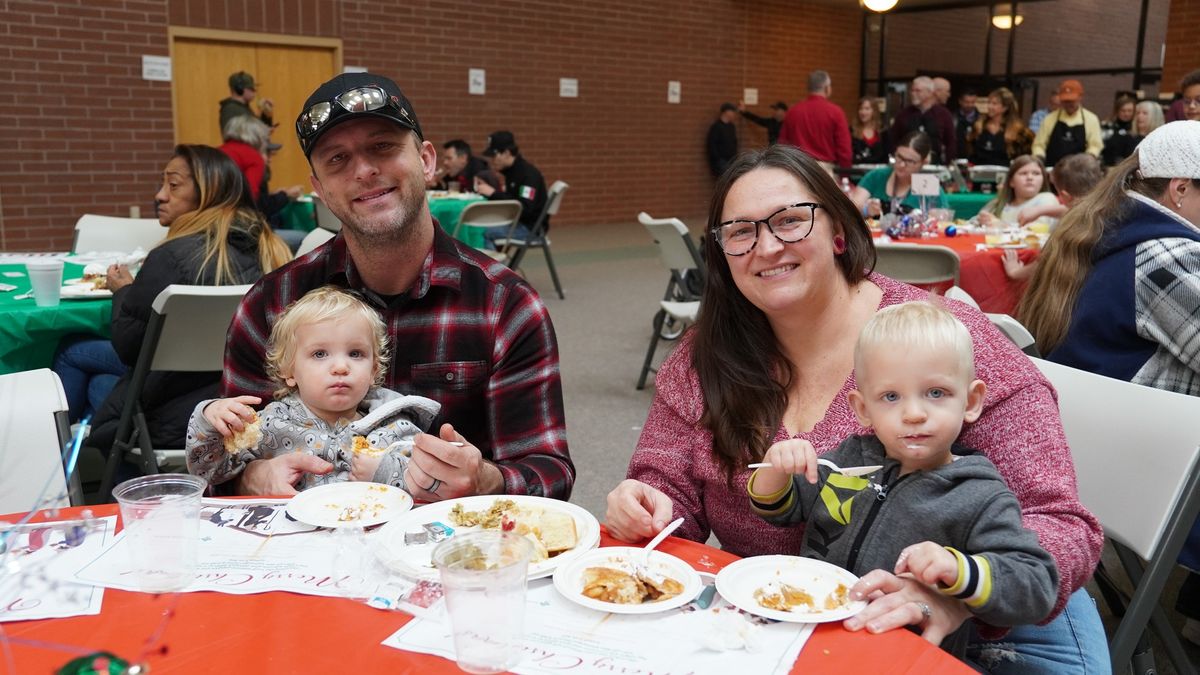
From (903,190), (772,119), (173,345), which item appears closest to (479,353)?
(173,345)

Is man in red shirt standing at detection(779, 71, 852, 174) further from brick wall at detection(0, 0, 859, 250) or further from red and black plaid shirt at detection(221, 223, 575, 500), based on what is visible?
red and black plaid shirt at detection(221, 223, 575, 500)

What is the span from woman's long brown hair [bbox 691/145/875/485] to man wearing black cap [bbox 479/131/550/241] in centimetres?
607

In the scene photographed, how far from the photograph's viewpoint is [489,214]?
6902mm

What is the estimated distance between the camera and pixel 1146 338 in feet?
8.29

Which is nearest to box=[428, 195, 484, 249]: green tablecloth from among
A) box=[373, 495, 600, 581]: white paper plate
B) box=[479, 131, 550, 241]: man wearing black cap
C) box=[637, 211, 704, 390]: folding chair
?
box=[479, 131, 550, 241]: man wearing black cap

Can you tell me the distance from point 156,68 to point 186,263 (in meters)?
6.68

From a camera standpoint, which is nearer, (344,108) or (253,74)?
(344,108)

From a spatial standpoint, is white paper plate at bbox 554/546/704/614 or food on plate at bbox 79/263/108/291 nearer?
white paper plate at bbox 554/546/704/614

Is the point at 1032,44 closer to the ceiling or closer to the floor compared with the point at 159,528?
closer to the ceiling

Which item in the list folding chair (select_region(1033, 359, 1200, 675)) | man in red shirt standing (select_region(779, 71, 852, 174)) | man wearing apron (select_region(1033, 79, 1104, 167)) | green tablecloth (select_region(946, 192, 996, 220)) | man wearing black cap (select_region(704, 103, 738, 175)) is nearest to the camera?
folding chair (select_region(1033, 359, 1200, 675))

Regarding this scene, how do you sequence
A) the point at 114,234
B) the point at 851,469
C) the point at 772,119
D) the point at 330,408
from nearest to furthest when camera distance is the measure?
1. the point at 851,469
2. the point at 330,408
3. the point at 114,234
4. the point at 772,119

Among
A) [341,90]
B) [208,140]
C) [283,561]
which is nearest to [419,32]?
[208,140]

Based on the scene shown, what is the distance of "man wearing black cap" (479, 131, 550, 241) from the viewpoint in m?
7.82

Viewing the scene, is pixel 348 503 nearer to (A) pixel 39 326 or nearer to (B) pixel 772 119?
(A) pixel 39 326
